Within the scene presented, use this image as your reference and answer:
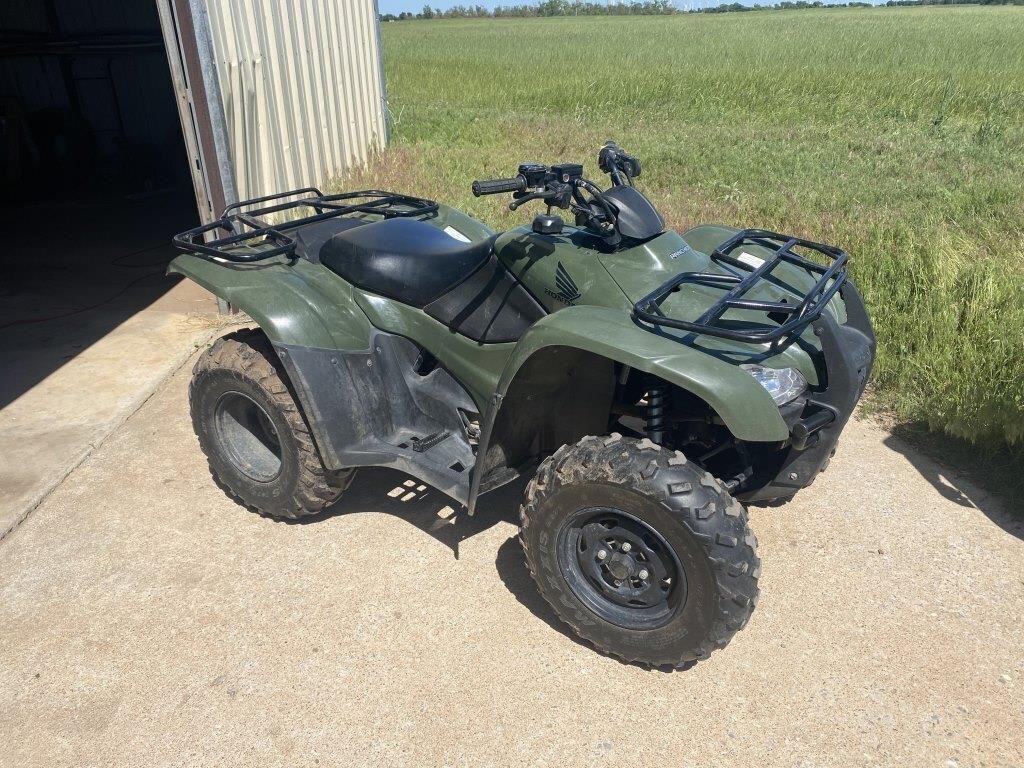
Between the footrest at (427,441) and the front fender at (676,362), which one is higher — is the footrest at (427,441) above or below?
below

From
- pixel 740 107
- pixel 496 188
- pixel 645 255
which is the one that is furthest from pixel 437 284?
pixel 740 107

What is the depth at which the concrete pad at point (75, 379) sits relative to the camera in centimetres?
411

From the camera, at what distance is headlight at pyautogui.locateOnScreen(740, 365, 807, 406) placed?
8.36 feet

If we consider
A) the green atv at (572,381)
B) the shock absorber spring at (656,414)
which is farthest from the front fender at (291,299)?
the shock absorber spring at (656,414)

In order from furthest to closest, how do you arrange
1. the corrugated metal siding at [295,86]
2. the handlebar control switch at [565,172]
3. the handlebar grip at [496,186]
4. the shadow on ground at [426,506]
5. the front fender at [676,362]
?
the corrugated metal siding at [295,86] → the shadow on ground at [426,506] → the handlebar control switch at [565,172] → the handlebar grip at [496,186] → the front fender at [676,362]

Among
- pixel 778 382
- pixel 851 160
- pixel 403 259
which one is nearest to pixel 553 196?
pixel 403 259

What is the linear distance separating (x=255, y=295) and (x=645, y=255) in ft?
5.23

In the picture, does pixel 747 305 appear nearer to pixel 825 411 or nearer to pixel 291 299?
pixel 825 411

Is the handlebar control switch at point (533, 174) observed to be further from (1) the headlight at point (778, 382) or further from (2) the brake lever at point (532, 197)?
(1) the headlight at point (778, 382)

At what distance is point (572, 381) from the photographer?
9.82ft

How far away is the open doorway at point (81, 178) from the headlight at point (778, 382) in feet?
15.2

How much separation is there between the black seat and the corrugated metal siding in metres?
3.16

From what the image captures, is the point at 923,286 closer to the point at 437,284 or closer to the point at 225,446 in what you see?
the point at 437,284

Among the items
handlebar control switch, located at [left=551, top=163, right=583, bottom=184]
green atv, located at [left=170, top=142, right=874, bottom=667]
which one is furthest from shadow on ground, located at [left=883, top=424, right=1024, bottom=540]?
handlebar control switch, located at [left=551, top=163, right=583, bottom=184]
